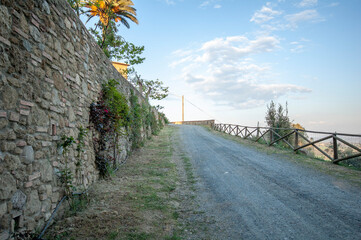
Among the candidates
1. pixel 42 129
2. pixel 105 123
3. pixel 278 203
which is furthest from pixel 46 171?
pixel 278 203

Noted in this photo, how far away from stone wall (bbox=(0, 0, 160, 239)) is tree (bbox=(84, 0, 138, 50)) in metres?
9.16

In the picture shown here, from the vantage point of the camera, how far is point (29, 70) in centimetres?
273

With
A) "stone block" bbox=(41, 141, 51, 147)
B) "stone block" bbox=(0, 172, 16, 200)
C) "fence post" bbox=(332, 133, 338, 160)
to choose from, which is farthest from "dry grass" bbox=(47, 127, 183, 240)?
"fence post" bbox=(332, 133, 338, 160)

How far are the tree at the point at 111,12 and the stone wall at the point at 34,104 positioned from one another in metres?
9.16

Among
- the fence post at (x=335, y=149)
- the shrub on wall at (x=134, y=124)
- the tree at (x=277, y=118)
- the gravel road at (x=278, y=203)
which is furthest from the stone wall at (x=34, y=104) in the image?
the tree at (x=277, y=118)

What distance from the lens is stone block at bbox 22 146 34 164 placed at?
8.46ft

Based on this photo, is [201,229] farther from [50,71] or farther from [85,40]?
[85,40]

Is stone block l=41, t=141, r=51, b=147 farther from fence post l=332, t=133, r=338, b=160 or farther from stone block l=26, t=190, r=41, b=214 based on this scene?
fence post l=332, t=133, r=338, b=160

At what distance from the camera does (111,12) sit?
41.0ft

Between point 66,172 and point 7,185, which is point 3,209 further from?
point 66,172

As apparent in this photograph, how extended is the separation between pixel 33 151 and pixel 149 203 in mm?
2189

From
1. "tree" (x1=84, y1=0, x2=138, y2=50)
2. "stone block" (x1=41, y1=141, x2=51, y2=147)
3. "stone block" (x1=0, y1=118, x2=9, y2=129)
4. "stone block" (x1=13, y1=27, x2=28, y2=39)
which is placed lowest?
"stone block" (x1=41, y1=141, x2=51, y2=147)

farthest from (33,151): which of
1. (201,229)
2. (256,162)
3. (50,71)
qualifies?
(256,162)

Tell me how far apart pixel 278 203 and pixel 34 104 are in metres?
4.49
